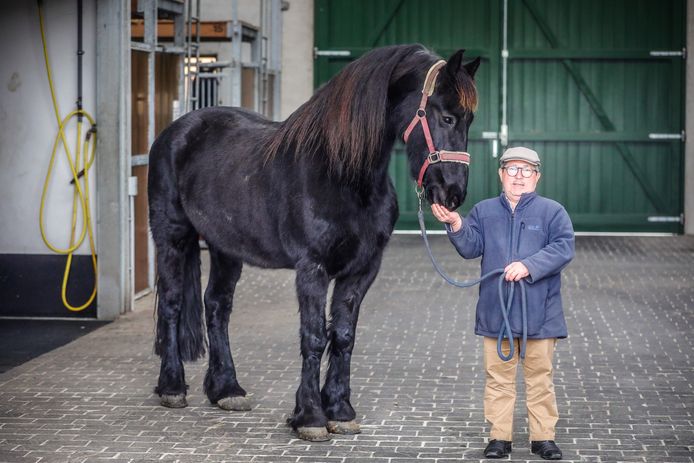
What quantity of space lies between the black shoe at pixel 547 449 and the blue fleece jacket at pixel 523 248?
477 mm

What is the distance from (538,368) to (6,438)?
2.49 m

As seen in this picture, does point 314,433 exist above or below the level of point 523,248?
below

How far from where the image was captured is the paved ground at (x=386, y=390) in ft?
18.3

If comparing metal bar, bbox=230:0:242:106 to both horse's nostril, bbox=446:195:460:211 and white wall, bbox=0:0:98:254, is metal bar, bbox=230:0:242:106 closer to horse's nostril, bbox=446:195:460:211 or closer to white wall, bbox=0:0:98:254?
white wall, bbox=0:0:98:254

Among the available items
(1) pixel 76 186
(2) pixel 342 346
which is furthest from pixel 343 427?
(1) pixel 76 186

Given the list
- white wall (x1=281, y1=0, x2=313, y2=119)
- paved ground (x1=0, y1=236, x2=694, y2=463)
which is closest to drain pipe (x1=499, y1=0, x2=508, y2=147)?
white wall (x1=281, y1=0, x2=313, y2=119)

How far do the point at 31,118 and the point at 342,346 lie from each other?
14.5 ft

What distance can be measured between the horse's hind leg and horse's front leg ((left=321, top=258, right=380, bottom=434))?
622 millimetres

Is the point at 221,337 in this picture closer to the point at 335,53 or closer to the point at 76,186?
the point at 76,186

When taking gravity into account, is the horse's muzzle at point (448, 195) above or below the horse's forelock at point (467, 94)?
below

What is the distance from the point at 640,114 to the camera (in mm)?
15711

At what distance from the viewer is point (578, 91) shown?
621 inches

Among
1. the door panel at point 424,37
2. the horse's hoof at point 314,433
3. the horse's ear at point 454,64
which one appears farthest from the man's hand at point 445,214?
the door panel at point 424,37

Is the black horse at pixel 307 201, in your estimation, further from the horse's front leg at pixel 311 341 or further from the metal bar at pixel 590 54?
the metal bar at pixel 590 54
